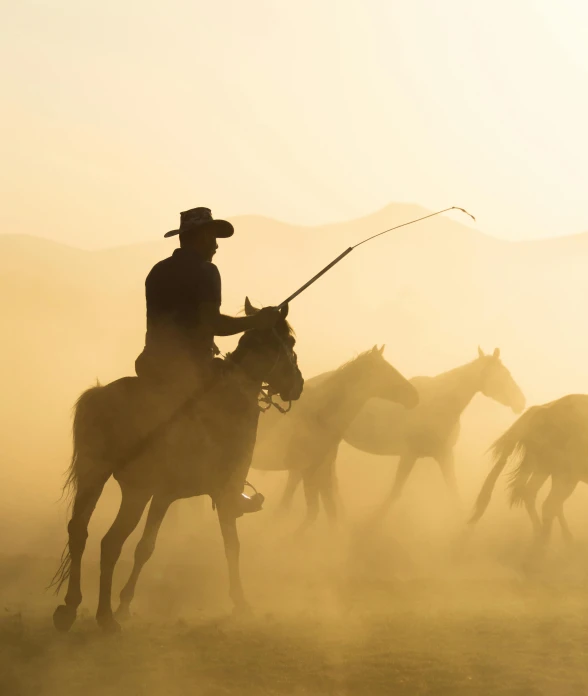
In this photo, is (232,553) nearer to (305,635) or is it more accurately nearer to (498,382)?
(305,635)

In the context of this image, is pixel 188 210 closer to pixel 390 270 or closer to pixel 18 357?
pixel 18 357

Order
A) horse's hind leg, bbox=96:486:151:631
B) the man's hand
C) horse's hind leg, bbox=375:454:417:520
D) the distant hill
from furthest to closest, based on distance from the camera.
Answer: the distant hill < horse's hind leg, bbox=375:454:417:520 < the man's hand < horse's hind leg, bbox=96:486:151:631

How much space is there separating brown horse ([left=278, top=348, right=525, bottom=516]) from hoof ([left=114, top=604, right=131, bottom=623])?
8.64m

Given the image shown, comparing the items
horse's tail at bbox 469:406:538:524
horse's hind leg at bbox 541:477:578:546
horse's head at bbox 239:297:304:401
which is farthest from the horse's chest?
horse's head at bbox 239:297:304:401

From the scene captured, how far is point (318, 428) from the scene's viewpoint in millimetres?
14406

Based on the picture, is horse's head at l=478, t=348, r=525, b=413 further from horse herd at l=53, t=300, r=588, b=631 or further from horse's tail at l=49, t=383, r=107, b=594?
horse's tail at l=49, t=383, r=107, b=594

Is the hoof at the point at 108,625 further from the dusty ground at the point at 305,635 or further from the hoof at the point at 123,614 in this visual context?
the hoof at the point at 123,614

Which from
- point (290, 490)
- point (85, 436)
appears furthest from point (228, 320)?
point (290, 490)

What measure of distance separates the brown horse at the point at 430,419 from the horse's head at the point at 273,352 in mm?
8323

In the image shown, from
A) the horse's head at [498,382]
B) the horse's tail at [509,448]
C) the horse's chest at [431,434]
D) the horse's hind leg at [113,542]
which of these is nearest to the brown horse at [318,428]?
the horse's tail at [509,448]

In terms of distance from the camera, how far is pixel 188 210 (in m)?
8.43

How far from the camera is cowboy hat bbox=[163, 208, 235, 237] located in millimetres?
8359

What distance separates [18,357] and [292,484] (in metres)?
25.1

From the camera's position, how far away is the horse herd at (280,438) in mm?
8094
